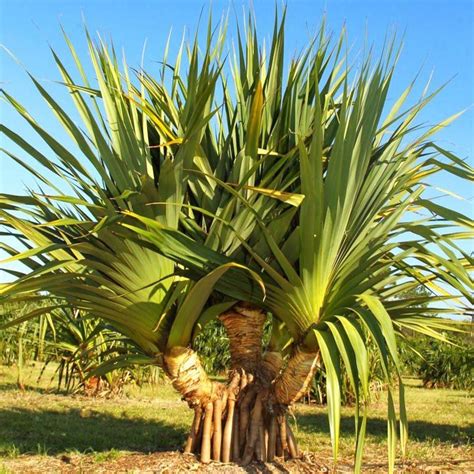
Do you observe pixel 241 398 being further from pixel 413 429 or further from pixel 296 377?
pixel 413 429

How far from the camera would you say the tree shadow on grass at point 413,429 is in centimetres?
628

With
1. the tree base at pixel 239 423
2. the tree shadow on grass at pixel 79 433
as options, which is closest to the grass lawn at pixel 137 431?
the tree shadow on grass at pixel 79 433

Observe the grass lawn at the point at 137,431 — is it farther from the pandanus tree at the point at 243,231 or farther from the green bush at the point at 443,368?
the green bush at the point at 443,368

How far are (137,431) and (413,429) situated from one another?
9.99 ft

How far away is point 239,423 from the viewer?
402 centimetres

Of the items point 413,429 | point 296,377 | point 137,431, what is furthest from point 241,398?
point 413,429

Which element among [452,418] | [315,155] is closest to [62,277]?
[315,155]

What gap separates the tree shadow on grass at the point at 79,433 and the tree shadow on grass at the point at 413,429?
5.25ft

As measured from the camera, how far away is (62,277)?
3561mm

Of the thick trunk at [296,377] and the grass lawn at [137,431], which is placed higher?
the thick trunk at [296,377]

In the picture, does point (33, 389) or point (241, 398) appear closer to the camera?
point (241, 398)

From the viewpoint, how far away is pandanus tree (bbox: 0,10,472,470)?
10.9 ft

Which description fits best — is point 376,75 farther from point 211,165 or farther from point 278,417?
point 278,417

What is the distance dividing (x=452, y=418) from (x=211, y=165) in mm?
5927
